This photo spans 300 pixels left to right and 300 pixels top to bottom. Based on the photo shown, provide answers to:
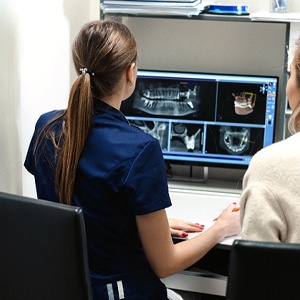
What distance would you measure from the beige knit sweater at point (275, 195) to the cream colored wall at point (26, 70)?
1172mm

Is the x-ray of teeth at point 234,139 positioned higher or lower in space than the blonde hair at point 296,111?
lower

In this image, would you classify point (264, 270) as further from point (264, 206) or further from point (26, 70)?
point (26, 70)

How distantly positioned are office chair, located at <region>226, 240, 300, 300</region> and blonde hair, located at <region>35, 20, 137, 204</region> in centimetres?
60

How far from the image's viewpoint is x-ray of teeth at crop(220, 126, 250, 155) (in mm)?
2609

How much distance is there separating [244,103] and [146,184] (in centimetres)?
108

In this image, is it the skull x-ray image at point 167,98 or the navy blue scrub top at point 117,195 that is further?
the skull x-ray image at point 167,98

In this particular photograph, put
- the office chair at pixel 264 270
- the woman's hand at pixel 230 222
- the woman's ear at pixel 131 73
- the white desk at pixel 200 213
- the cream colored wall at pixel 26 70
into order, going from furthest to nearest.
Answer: the cream colored wall at pixel 26 70 → the white desk at pixel 200 213 → the woman's hand at pixel 230 222 → the woman's ear at pixel 131 73 → the office chair at pixel 264 270

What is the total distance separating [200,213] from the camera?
233 cm

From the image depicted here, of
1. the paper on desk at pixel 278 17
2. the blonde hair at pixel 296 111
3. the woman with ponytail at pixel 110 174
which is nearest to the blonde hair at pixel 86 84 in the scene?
the woman with ponytail at pixel 110 174

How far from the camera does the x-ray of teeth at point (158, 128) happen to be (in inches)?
105

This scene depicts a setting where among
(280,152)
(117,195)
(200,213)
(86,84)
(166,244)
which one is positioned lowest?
(200,213)

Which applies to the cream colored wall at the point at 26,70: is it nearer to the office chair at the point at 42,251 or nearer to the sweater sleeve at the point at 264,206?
the office chair at the point at 42,251

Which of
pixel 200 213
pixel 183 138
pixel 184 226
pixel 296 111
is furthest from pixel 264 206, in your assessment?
pixel 183 138

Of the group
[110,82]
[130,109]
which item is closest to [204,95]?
[130,109]
